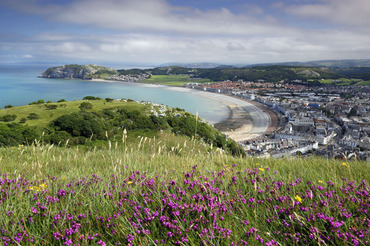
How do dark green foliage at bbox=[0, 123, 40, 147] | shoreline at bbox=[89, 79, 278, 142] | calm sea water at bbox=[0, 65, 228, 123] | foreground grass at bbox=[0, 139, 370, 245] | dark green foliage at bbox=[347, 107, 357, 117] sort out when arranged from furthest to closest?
calm sea water at bbox=[0, 65, 228, 123] → dark green foliage at bbox=[347, 107, 357, 117] → shoreline at bbox=[89, 79, 278, 142] → dark green foliage at bbox=[0, 123, 40, 147] → foreground grass at bbox=[0, 139, 370, 245]

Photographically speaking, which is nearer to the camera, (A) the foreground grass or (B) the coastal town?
(A) the foreground grass

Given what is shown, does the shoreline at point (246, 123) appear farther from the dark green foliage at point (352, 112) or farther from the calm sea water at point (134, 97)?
the dark green foliage at point (352, 112)

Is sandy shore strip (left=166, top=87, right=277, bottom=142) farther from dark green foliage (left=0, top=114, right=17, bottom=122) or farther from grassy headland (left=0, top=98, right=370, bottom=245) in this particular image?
grassy headland (left=0, top=98, right=370, bottom=245)

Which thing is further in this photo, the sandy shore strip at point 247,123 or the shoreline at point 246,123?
the sandy shore strip at point 247,123

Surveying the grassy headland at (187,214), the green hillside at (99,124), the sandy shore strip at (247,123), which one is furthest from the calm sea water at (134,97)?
the grassy headland at (187,214)

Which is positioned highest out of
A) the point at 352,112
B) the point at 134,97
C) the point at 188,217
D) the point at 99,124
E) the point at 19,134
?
the point at 188,217

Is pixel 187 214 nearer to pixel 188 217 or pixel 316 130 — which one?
pixel 188 217

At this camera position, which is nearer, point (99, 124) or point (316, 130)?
point (99, 124)

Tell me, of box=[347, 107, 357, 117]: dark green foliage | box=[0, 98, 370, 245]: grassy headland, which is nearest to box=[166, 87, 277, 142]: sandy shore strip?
box=[347, 107, 357, 117]: dark green foliage

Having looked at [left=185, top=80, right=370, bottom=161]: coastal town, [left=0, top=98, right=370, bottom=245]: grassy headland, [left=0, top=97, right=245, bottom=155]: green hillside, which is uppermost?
[left=0, top=98, right=370, bottom=245]: grassy headland

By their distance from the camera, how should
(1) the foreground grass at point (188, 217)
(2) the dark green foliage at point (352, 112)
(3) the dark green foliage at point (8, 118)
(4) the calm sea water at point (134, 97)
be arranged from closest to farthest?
(1) the foreground grass at point (188, 217) → (3) the dark green foliage at point (8, 118) → (2) the dark green foliage at point (352, 112) → (4) the calm sea water at point (134, 97)

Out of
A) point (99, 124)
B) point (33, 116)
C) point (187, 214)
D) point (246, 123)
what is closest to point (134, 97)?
point (246, 123)

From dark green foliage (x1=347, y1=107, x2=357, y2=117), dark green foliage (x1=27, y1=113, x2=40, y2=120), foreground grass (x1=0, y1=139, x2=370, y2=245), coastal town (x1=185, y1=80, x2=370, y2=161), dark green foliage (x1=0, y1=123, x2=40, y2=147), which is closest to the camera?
foreground grass (x1=0, y1=139, x2=370, y2=245)

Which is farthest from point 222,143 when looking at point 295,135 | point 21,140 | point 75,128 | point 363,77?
point 363,77
